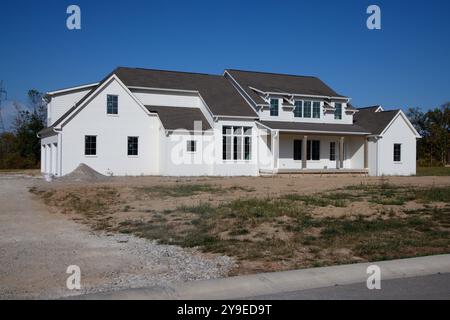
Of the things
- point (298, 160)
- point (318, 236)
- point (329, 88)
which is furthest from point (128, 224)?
point (329, 88)

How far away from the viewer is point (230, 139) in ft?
114

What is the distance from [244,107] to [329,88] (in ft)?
33.0

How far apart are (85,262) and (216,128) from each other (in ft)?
82.1

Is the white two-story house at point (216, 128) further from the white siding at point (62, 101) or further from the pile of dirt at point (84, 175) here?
the pile of dirt at point (84, 175)

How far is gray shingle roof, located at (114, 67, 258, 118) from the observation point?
35169 millimetres

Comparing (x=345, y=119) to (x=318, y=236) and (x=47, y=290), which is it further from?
(x=47, y=290)

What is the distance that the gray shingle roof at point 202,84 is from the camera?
115ft

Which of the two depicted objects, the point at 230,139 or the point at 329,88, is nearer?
the point at 230,139

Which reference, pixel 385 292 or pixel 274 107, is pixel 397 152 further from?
pixel 385 292

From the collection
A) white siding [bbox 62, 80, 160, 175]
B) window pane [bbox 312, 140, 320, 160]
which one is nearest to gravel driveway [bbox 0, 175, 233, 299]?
white siding [bbox 62, 80, 160, 175]

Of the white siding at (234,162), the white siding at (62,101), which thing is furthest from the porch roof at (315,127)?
the white siding at (62,101)

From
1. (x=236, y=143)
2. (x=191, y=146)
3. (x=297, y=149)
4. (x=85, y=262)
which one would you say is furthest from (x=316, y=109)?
(x=85, y=262)

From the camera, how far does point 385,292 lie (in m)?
7.35

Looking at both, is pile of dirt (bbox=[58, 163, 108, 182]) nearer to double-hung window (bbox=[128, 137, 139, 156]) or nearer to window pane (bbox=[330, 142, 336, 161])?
double-hung window (bbox=[128, 137, 139, 156])
